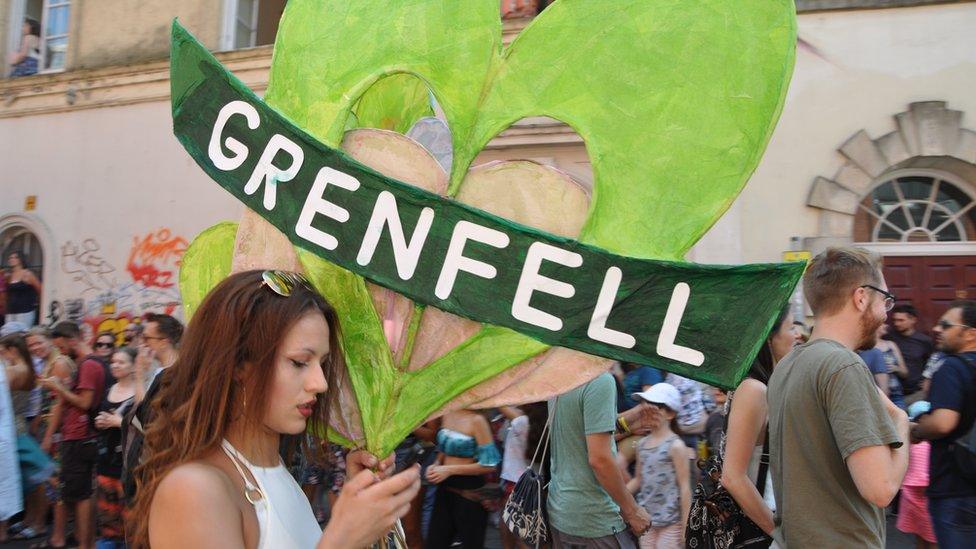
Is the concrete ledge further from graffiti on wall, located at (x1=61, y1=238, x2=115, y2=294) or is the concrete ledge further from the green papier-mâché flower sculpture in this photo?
graffiti on wall, located at (x1=61, y1=238, x2=115, y2=294)

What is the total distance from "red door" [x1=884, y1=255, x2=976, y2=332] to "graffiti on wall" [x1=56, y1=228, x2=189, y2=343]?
8709mm

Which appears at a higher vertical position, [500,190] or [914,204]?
[914,204]

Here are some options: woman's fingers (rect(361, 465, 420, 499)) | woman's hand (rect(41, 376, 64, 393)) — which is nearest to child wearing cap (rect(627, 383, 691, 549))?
woman's fingers (rect(361, 465, 420, 499))

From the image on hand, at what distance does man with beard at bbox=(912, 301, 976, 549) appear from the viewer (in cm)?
391

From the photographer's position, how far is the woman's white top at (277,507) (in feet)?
4.63

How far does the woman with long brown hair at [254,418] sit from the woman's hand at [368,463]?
127 mm

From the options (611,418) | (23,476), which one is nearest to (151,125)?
(23,476)

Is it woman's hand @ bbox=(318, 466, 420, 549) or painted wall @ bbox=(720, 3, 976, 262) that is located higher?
painted wall @ bbox=(720, 3, 976, 262)

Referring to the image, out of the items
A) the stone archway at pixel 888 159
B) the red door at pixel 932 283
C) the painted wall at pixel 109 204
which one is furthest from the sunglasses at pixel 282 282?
the painted wall at pixel 109 204

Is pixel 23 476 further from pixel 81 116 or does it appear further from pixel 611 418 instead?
pixel 81 116

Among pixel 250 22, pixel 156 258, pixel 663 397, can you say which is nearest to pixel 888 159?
pixel 663 397

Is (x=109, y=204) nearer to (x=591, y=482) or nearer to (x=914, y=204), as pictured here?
(x=591, y=482)

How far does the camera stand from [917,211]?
8.40 m

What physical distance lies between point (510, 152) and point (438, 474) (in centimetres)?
578
